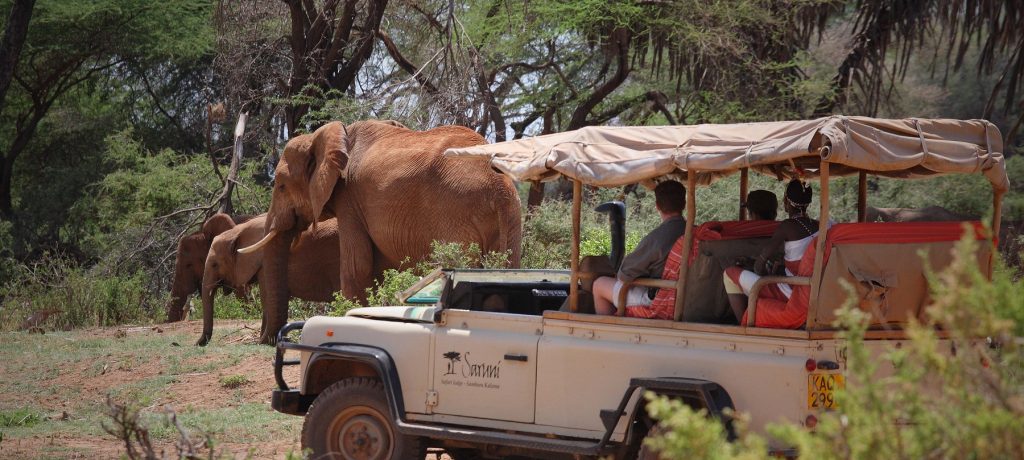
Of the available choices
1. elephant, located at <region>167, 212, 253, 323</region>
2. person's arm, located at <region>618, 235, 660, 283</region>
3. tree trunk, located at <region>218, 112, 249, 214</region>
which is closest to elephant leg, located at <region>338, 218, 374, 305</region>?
elephant, located at <region>167, 212, 253, 323</region>

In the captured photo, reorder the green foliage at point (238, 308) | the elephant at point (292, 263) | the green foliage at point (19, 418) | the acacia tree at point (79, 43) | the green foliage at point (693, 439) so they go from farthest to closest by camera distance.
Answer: the acacia tree at point (79, 43), the green foliage at point (238, 308), the elephant at point (292, 263), the green foliage at point (19, 418), the green foliage at point (693, 439)

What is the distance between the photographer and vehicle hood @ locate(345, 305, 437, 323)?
6809 mm

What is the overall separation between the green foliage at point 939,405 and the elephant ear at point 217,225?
13.9 meters

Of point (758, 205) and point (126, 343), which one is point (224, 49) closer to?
point (126, 343)

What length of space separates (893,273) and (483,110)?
33.8 feet

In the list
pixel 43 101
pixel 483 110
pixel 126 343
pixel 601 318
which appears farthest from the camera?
pixel 43 101

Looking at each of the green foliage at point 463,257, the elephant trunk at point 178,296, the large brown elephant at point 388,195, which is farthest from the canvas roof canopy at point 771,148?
the elephant trunk at point 178,296

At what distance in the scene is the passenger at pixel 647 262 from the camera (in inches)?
249

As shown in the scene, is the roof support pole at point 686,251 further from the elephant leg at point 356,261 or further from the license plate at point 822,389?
the elephant leg at point 356,261

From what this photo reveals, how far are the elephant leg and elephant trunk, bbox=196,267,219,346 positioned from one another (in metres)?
2.52

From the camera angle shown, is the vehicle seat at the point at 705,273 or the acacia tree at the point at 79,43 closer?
the vehicle seat at the point at 705,273

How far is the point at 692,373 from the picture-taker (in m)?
5.79

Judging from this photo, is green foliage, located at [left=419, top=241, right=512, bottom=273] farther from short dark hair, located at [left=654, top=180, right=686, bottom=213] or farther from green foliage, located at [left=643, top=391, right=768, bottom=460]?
green foliage, located at [left=643, top=391, right=768, bottom=460]

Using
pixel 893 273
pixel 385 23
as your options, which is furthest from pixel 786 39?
pixel 893 273
